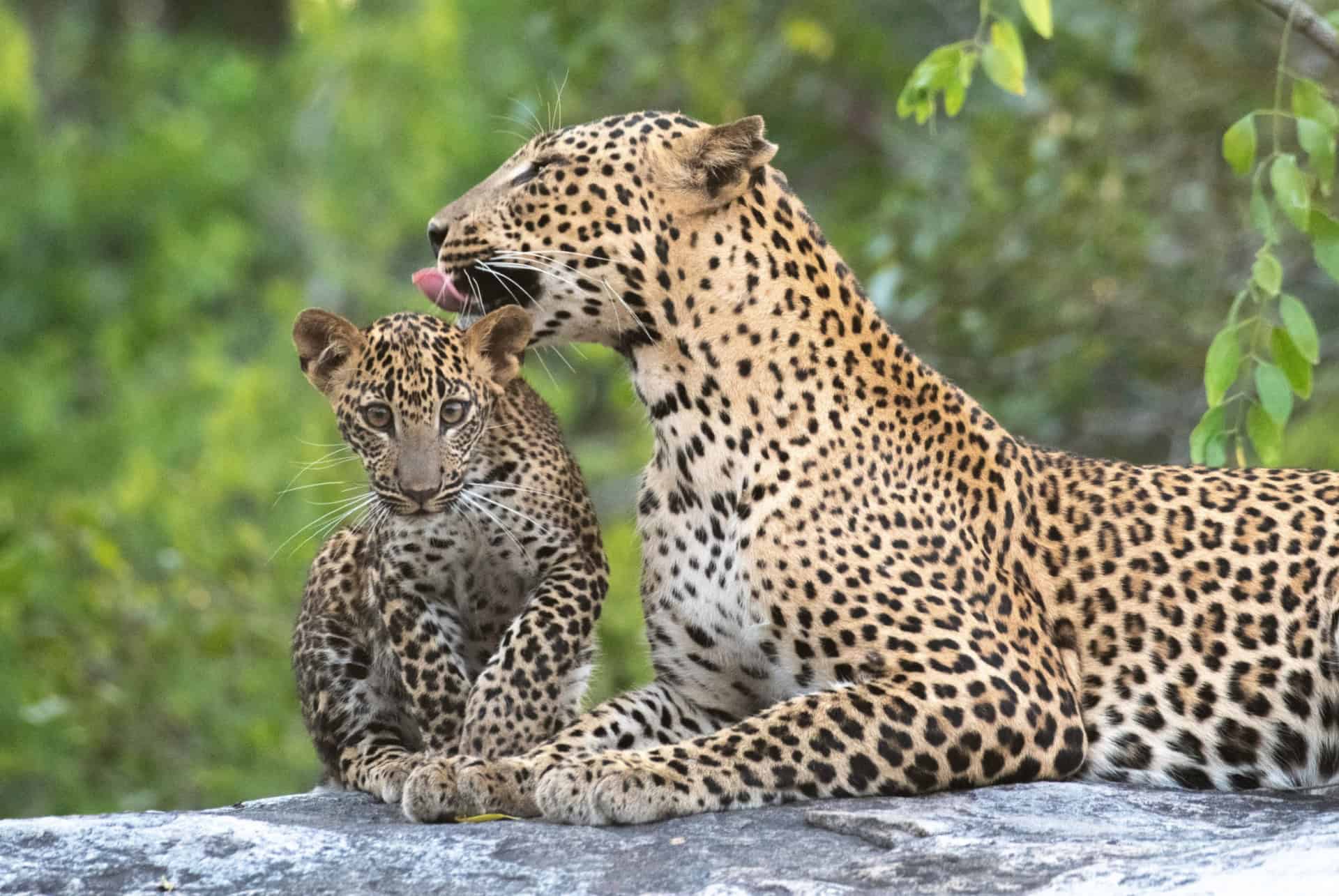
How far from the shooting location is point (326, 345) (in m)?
7.80

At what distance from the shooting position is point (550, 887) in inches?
221

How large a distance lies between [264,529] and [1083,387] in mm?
9104

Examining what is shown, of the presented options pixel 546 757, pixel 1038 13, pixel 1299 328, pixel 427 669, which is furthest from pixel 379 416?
pixel 1299 328

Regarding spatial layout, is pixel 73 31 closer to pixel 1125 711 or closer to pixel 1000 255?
pixel 1000 255

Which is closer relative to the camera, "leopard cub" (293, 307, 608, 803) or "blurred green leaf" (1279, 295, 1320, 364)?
"leopard cub" (293, 307, 608, 803)

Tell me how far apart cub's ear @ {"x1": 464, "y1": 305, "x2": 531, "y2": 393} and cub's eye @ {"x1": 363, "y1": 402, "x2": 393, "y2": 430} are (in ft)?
1.27

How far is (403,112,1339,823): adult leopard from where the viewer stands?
7.03 metres

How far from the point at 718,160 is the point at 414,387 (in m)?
1.39

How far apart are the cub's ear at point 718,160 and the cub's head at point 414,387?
0.80m

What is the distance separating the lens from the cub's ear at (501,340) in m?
7.46

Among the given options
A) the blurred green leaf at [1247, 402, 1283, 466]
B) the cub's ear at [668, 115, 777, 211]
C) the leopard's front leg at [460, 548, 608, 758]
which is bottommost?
the leopard's front leg at [460, 548, 608, 758]

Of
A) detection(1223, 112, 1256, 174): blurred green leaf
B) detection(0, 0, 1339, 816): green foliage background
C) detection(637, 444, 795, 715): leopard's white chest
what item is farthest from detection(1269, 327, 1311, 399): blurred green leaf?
detection(0, 0, 1339, 816): green foliage background

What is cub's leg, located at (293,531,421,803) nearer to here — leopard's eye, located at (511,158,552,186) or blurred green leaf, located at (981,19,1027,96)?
leopard's eye, located at (511,158,552,186)

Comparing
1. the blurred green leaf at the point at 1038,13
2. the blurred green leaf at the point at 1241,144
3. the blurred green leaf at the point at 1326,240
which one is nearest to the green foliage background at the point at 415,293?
the blurred green leaf at the point at 1038,13
